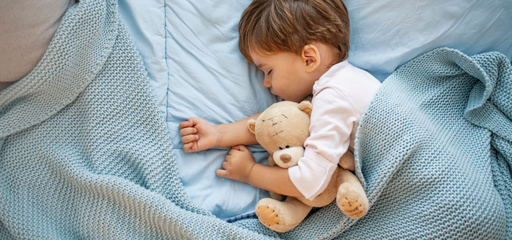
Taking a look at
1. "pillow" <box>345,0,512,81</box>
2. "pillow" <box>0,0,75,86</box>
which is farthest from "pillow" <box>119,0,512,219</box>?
"pillow" <box>0,0,75,86</box>

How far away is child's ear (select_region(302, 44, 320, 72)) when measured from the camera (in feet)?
3.51

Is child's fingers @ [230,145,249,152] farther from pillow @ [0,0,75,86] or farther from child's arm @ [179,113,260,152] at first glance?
pillow @ [0,0,75,86]

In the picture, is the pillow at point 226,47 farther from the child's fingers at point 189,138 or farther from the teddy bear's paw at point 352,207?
the teddy bear's paw at point 352,207

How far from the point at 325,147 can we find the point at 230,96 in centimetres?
36

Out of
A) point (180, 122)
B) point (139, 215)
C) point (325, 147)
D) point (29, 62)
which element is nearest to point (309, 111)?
point (325, 147)

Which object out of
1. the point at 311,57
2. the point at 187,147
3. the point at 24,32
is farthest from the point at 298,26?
the point at 24,32

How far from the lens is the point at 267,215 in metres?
0.99

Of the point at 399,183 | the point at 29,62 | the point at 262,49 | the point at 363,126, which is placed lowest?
the point at 399,183

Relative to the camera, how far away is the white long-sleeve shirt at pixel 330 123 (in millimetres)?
949

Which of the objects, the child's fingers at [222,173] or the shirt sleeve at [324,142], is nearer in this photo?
the shirt sleeve at [324,142]

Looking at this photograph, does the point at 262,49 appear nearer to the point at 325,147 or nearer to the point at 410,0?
the point at 325,147

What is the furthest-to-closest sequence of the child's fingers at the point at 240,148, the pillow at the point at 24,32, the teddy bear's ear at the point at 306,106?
the child's fingers at the point at 240,148 < the teddy bear's ear at the point at 306,106 < the pillow at the point at 24,32

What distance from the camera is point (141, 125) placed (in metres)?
1.05

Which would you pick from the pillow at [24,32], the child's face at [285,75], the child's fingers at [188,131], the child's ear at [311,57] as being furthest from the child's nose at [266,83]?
the pillow at [24,32]
